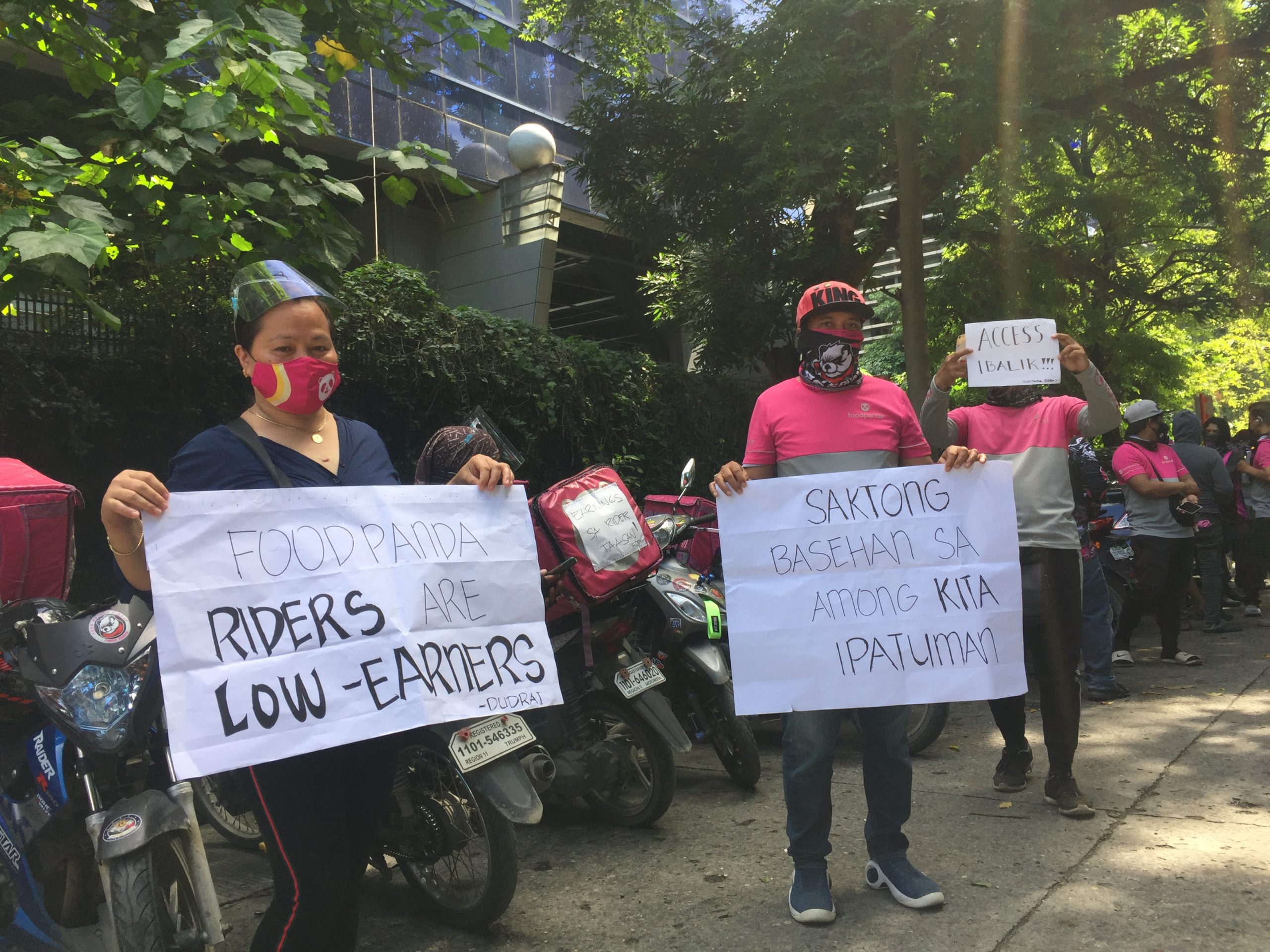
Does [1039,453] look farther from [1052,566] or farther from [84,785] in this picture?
[84,785]

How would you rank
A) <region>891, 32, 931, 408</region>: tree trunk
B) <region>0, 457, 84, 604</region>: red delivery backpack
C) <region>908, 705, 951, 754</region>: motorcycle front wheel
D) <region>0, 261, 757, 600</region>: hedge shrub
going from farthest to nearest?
1. <region>891, 32, 931, 408</region>: tree trunk
2. <region>0, 261, 757, 600</region>: hedge shrub
3. <region>908, 705, 951, 754</region>: motorcycle front wheel
4. <region>0, 457, 84, 604</region>: red delivery backpack

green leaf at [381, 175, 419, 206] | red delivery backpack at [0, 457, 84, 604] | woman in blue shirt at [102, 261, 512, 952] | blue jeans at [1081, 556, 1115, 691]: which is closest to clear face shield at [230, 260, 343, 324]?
woman in blue shirt at [102, 261, 512, 952]

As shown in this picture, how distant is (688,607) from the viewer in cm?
489

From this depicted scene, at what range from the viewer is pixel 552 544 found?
4305 mm

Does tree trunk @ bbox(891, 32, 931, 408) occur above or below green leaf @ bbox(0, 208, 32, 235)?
above

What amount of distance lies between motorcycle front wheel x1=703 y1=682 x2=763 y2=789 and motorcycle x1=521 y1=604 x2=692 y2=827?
1.21 ft

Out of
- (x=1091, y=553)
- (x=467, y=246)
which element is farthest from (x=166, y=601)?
(x=467, y=246)

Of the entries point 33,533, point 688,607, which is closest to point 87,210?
point 33,533

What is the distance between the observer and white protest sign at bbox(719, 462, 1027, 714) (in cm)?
329

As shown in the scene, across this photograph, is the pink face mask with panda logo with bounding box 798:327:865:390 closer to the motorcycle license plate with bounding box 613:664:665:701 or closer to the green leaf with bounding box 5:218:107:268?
the motorcycle license plate with bounding box 613:664:665:701

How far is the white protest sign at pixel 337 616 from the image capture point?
2.42m

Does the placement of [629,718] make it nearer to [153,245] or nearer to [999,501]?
[999,501]

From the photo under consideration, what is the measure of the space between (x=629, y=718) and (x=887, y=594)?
153cm

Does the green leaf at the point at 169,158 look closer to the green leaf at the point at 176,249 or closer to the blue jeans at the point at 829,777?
the green leaf at the point at 176,249
